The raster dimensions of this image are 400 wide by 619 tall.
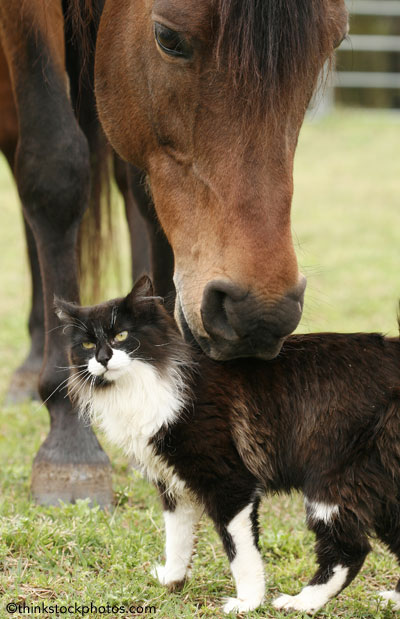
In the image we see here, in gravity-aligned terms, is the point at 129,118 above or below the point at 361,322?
above

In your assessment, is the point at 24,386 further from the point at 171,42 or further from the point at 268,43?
the point at 268,43

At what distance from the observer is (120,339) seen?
282 cm

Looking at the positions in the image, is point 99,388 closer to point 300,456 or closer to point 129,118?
point 300,456

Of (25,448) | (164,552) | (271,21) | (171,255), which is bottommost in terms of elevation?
(25,448)

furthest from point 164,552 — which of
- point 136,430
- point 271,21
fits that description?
point 271,21

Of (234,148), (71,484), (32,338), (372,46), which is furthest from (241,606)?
(372,46)

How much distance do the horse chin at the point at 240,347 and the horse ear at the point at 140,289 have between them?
192 millimetres

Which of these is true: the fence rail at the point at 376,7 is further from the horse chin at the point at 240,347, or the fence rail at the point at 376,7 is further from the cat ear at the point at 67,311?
the horse chin at the point at 240,347

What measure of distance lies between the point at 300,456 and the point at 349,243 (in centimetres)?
730

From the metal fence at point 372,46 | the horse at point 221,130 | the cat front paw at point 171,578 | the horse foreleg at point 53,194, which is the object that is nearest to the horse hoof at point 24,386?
the horse foreleg at point 53,194

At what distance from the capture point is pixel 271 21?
2541 mm

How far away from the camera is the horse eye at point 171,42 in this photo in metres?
2.72

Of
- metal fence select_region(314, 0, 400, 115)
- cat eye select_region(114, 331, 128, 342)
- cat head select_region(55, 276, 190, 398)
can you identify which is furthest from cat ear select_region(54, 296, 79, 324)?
metal fence select_region(314, 0, 400, 115)

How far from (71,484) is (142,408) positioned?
1057 millimetres
